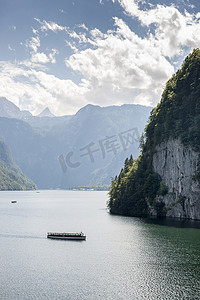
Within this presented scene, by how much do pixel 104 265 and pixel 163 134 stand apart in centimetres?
9794

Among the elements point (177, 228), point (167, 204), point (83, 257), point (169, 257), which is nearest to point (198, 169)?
point (167, 204)

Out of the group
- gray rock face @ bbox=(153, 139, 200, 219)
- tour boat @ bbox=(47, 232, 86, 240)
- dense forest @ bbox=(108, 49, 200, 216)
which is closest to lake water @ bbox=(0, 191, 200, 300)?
tour boat @ bbox=(47, 232, 86, 240)

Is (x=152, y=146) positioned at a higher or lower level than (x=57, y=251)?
higher

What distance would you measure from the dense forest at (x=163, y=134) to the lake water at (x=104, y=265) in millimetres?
44068

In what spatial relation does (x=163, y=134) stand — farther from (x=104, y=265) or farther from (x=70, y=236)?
(x=104, y=265)

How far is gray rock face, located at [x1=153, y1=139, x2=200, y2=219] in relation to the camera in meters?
129

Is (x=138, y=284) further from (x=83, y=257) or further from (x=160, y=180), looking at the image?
(x=160, y=180)

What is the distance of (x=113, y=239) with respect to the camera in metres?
90.2

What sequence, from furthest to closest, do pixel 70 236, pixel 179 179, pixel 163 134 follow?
pixel 163 134 < pixel 179 179 < pixel 70 236

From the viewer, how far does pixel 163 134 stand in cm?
15112

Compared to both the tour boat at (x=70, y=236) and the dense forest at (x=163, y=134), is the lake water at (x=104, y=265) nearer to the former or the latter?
the tour boat at (x=70, y=236)

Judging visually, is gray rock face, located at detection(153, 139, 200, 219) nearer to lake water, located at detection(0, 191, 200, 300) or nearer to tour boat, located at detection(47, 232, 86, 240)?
lake water, located at detection(0, 191, 200, 300)

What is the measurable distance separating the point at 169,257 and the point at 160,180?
80.7 m

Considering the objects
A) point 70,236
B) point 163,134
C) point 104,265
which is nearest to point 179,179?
point 163,134
